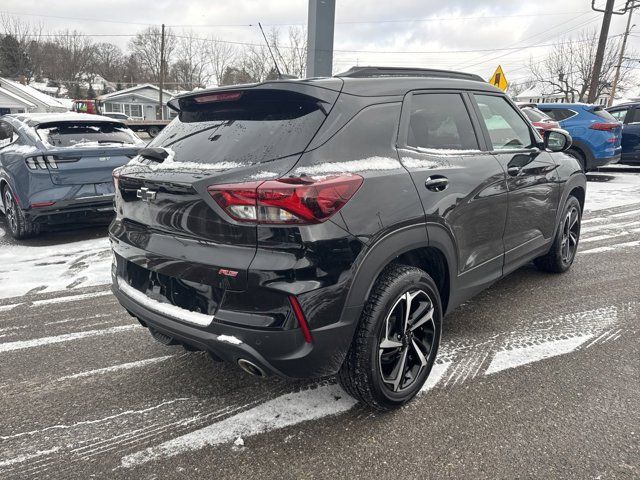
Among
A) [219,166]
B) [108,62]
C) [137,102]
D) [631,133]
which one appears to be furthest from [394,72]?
[108,62]

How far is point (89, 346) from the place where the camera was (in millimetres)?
3301

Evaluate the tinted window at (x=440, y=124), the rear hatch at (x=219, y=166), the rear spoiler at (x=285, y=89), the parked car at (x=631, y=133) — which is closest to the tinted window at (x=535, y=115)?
the parked car at (x=631, y=133)

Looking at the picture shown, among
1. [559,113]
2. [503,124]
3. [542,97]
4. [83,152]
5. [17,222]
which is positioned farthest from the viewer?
[542,97]

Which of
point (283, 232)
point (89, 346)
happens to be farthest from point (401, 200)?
point (89, 346)

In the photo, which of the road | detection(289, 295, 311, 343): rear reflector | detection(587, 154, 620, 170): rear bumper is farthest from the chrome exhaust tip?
detection(587, 154, 620, 170): rear bumper

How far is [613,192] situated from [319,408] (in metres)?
9.59

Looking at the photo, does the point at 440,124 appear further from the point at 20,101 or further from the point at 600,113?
the point at 20,101

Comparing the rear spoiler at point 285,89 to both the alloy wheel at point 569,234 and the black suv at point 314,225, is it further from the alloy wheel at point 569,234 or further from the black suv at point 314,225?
the alloy wheel at point 569,234

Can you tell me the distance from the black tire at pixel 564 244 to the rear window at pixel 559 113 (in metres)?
7.29

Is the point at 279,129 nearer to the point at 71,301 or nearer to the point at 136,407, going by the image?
the point at 136,407

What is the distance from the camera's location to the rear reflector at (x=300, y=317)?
6.60 feet

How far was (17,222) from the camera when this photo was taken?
5.91 m

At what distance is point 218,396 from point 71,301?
7.07 ft

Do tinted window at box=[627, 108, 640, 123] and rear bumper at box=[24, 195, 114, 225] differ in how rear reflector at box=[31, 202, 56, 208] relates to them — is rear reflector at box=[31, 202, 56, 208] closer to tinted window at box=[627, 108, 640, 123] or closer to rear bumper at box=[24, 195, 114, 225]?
rear bumper at box=[24, 195, 114, 225]
